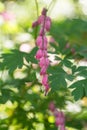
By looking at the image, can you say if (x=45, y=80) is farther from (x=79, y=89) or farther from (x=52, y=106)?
(x=52, y=106)

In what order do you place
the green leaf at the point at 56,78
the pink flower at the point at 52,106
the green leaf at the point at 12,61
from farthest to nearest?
the pink flower at the point at 52,106
the green leaf at the point at 12,61
the green leaf at the point at 56,78

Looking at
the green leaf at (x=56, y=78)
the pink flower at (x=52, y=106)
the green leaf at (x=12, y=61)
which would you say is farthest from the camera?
the pink flower at (x=52, y=106)

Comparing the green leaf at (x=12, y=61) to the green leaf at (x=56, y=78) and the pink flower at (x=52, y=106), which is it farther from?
the pink flower at (x=52, y=106)

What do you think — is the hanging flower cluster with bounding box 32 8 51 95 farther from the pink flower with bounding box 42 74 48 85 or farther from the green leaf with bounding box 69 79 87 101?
the green leaf with bounding box 69 79 87 101

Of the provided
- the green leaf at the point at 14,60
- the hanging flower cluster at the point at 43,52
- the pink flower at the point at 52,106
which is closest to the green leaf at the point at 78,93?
the hanging flower cluster at the point at 43,52

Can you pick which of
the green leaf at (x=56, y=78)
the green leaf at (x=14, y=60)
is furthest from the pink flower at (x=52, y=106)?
the green leaf at (x=56, y=78)

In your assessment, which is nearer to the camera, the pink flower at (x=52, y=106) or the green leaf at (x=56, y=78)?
the green leaf at (x=56, y=78)

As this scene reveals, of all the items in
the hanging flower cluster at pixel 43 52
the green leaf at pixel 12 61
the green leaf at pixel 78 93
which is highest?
the hanging flower cluster at pixel 43 52

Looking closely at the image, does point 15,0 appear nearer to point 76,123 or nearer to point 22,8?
point 22,8

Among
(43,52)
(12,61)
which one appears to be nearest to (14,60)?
(12,61)

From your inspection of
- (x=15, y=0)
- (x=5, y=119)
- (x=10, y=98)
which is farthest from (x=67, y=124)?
(x=15, y=0)

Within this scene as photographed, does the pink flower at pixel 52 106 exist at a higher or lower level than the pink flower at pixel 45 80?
lower

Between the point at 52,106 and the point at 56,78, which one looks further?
the point at 52,106

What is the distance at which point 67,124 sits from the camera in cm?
274
